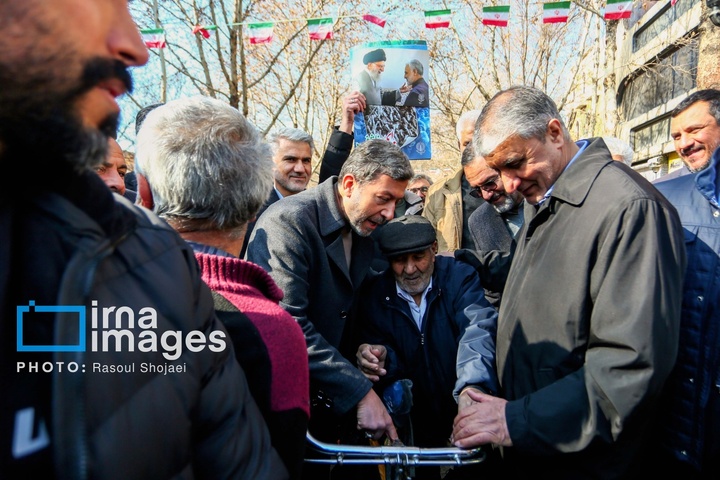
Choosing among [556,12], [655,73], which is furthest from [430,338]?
[655,73]

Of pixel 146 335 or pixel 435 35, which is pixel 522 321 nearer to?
pixel 146 335

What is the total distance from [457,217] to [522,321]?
207 centimetres

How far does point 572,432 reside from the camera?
64.2 inches

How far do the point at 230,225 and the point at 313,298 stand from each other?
1.02 m

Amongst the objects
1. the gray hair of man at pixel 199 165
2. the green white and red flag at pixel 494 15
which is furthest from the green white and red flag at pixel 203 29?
the gray hair of man at pixel 199 165

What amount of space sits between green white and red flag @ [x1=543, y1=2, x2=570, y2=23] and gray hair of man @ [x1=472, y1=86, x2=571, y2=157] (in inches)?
257

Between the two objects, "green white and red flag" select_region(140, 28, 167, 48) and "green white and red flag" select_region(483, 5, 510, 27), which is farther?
"green white and red flag" select_region(140, 28, 167, 48)

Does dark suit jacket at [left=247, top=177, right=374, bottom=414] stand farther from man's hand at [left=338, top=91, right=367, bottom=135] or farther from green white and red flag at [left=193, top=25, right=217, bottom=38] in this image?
green white and red flag at [left=193, top=25, right=217, bottom=38]

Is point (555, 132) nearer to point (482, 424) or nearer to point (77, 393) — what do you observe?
point (482, 424)

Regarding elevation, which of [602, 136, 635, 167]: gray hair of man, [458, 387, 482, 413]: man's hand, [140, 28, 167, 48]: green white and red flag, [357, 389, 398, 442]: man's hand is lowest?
[357, 389, 398, 442]: man's hand

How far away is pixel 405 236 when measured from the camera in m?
2.52

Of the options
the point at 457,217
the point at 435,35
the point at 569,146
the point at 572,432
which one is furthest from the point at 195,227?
the point at 435,35

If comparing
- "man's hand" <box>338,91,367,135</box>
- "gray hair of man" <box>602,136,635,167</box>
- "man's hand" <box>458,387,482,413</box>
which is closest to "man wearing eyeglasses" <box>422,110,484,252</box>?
"man's hand" <box>338,91,367,135</box>

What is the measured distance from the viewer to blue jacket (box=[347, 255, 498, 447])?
2367 millimetres
